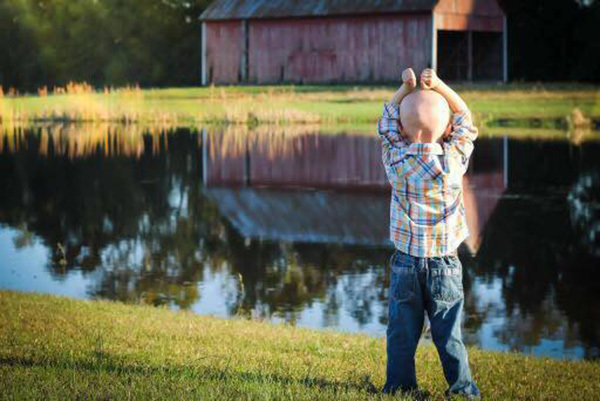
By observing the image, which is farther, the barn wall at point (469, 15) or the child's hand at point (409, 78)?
the barn wall at point (469, 15)

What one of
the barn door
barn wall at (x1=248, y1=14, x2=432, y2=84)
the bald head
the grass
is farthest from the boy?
the barn door

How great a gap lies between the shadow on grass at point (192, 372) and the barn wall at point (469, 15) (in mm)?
34626

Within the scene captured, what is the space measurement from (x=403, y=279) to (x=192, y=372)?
1274 mm

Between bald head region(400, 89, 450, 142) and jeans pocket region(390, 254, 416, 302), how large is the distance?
572 mm

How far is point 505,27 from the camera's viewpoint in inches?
1639

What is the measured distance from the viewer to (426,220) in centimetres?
539

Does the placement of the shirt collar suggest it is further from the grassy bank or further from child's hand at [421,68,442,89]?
the grassy bank

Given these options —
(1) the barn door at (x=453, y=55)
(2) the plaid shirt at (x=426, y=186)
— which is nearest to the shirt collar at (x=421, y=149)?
(2) the plaid shirt at (x=426, y=186)

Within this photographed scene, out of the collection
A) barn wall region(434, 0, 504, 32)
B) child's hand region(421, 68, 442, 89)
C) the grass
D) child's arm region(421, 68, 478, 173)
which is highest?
barn wall region(434, 0, 504, 32)

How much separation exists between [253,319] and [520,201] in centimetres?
916

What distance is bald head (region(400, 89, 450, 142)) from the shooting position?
532cm

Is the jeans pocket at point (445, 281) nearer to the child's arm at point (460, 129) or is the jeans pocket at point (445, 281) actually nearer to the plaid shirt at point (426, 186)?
the plaid shirt at point (426, 186)

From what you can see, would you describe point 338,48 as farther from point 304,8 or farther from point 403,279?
→ point 403,279

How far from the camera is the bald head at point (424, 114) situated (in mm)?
5320
